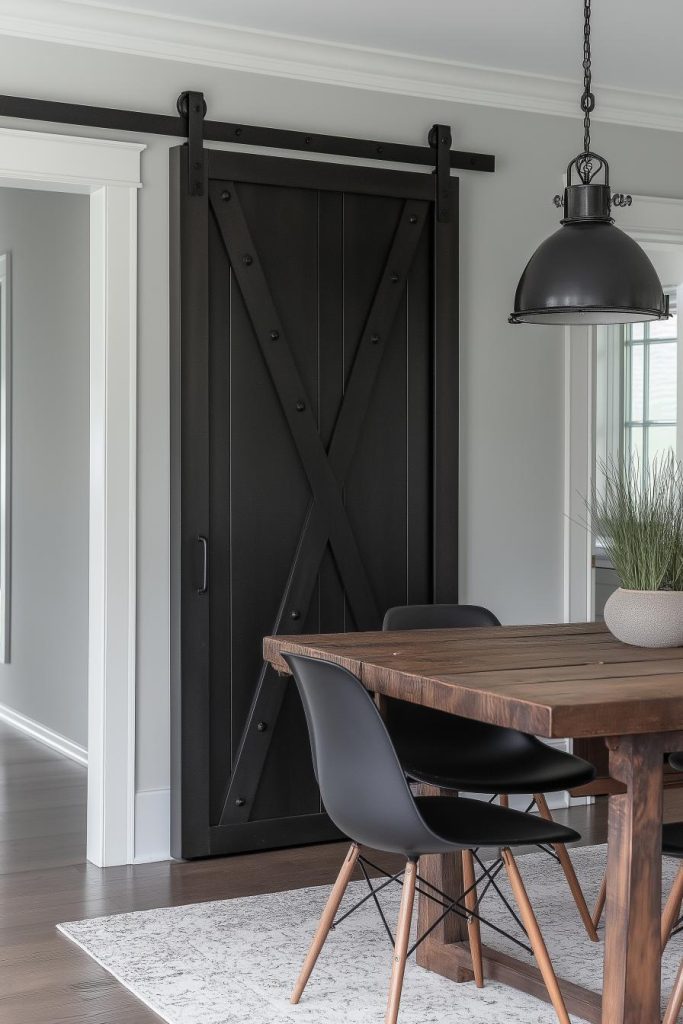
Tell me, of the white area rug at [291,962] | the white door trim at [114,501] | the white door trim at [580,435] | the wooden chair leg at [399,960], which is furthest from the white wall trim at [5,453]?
the wooden chair leg at [399,960]

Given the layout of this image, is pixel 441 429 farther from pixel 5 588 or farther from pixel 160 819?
pixel 5 588

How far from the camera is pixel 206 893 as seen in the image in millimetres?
3895

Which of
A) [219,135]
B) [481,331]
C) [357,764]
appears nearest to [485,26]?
[219,135]

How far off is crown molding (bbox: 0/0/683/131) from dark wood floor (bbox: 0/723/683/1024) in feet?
8.90

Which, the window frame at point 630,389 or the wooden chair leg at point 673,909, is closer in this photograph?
the wooden chair leg at point 673,909

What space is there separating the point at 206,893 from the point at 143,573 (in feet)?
3.53

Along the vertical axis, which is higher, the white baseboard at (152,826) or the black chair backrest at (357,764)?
the black chair backrest at (357,764)

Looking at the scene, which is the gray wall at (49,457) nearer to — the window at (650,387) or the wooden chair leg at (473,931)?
the wooden chair leg at (473,931)

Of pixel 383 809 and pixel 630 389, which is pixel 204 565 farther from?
pixel 630 389

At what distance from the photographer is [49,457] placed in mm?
6023

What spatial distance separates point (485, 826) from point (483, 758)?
70cm

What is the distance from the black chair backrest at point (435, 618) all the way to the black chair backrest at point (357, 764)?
1.01 metres

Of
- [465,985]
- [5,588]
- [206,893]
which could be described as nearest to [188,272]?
[206,893]

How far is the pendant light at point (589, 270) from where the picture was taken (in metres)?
3.08
